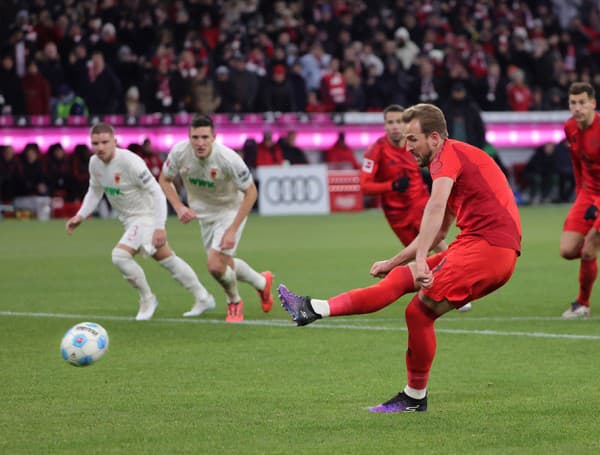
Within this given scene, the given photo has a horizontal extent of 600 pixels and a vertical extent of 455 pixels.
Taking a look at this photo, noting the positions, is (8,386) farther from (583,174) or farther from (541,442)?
(583,174)

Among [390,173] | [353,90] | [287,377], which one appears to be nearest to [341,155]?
[353,90]

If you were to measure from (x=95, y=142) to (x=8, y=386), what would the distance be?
4.48m

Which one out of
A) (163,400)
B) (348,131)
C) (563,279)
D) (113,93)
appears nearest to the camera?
(163,400)

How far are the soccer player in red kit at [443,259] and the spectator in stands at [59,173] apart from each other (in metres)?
20.0

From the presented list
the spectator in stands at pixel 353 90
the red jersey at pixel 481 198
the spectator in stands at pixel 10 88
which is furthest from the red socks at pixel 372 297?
the spectator in stands at pixel 353 90

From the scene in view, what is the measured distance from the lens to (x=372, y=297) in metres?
7.27

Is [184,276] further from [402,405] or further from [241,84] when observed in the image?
[241,84]

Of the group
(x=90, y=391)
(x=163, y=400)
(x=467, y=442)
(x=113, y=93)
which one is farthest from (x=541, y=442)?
(x=113, y=93)

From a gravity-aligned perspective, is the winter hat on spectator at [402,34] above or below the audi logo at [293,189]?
above

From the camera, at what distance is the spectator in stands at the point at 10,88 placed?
2642 cm

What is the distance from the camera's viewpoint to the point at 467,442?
6441mm

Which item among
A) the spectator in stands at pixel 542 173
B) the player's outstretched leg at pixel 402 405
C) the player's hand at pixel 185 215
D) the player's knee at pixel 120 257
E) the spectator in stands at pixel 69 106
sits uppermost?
the spectator in stands at pixel 69 106

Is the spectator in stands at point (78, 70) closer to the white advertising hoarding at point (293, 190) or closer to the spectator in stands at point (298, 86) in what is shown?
the white advertising hoarding at point (293, 190)

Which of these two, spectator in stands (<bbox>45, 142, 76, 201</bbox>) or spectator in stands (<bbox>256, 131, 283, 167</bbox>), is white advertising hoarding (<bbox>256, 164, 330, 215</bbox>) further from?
spectator in stands (<bbox>45, 142, 76, 201</bbox>)
